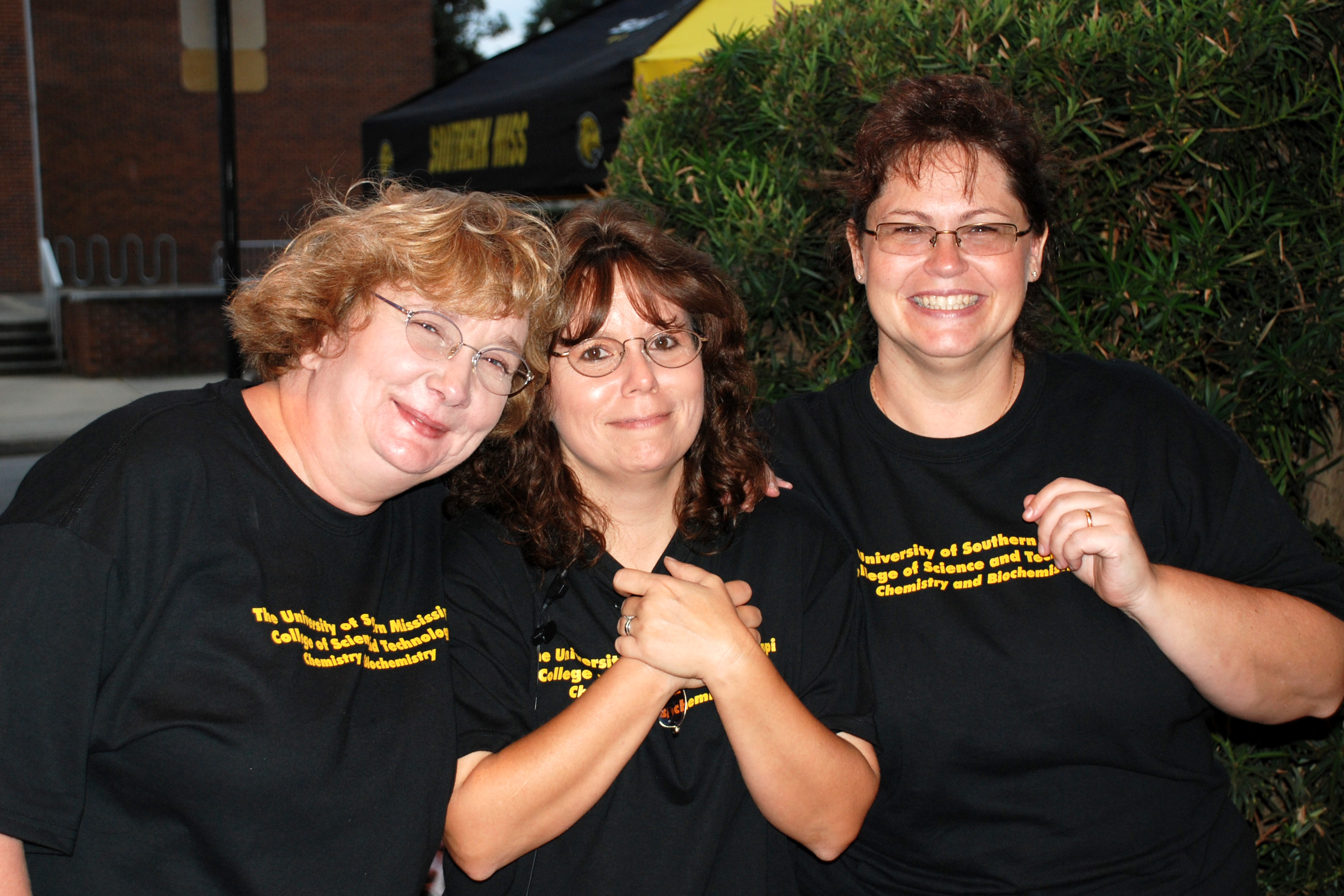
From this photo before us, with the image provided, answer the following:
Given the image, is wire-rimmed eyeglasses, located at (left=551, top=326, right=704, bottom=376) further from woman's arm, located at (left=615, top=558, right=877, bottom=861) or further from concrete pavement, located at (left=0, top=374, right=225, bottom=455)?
concrete pavement, located at (left=0, top=374, right=225, bottom=455)

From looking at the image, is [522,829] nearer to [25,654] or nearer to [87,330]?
[25,654]

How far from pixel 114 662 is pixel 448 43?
1481 inches

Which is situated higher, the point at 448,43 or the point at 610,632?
the point at 448,43

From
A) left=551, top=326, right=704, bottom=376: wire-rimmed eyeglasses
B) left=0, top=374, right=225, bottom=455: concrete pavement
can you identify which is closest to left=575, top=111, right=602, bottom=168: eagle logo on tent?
left=551, top=326, right=704, bottom=376: wire-rimmed eyeglasses

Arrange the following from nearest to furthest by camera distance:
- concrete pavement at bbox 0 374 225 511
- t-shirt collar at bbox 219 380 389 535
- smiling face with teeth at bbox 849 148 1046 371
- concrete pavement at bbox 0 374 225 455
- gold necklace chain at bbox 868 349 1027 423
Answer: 1. t-shirt collar at bbox 219 380 389 535
2. smiling face with teeth at bbox 849 148 1046 371
3. gold necklace chain at bbox 868 349 1027 423
4. concrete pavement at bbox 0 374 225 511
5. concrete pavement at bbox 0 374 225 455

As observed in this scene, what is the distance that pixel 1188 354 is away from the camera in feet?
8.91

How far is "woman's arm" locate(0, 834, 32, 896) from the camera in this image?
146 centimetres

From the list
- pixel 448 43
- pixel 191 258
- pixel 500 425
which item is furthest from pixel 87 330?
pixel 448 43

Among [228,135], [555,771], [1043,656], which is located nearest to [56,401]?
[228,135]

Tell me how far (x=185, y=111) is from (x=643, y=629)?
25.6 meters

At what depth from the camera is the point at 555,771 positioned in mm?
1788

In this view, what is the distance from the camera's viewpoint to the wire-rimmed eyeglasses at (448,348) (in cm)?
181

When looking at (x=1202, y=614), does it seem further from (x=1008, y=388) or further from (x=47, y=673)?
(x=47, y=673)

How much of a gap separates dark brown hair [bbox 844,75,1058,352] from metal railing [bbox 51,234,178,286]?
2175 cm
